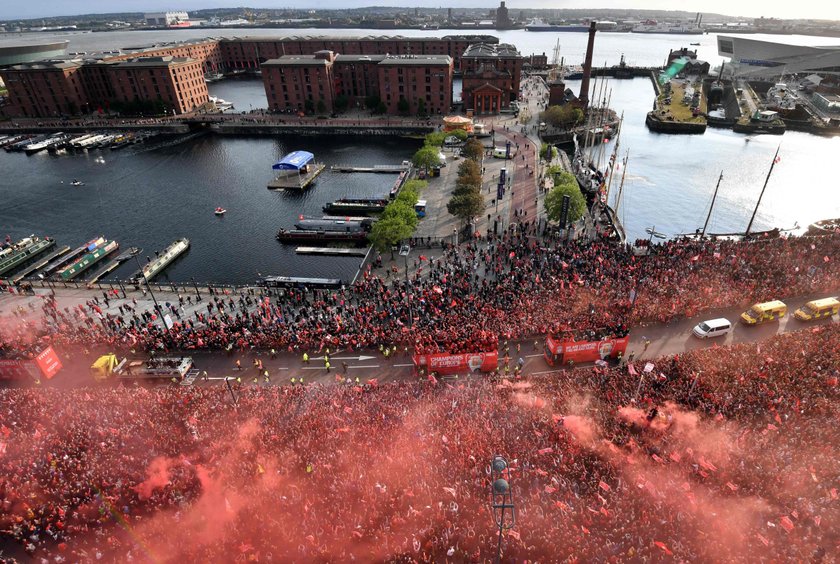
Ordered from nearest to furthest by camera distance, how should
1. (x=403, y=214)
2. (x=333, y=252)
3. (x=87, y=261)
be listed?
(x=403, y=214) → (x=87, y=261) → (x=333, y=252)

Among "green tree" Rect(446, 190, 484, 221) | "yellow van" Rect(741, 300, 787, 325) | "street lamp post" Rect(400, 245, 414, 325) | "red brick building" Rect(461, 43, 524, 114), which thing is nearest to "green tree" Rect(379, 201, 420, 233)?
"street lamp post" Rect(400, 245, 414, 325)

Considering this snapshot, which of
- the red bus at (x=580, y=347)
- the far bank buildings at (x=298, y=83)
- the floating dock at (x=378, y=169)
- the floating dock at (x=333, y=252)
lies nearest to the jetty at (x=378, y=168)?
the floating dock at (x=378, y=169)

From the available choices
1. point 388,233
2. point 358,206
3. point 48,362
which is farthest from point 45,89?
point 388,233

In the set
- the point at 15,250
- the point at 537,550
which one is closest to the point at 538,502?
the point at 537,550

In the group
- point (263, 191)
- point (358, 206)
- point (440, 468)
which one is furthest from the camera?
point (263, 191)

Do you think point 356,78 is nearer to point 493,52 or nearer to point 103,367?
point 493,52

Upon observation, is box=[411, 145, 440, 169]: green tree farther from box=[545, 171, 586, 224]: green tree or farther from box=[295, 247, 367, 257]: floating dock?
box=[545, 171, 586, 224]: green tree

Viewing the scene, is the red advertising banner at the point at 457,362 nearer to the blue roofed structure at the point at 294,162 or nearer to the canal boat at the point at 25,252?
the blue roofed structure at the point at 294,162
